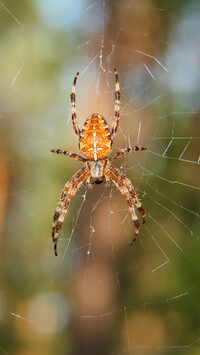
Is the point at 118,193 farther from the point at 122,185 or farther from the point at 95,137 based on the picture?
the point at 95,137

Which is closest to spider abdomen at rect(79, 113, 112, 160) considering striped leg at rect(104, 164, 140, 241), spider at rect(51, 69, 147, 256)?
spider at rect(51, 69, 147, 256)

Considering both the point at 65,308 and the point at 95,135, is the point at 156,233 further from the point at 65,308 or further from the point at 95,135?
the point at 65,308

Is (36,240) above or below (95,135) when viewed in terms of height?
below

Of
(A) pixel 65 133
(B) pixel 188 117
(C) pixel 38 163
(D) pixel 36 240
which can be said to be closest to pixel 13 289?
(D) pixel 36 240

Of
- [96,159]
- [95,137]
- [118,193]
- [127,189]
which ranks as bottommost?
[118,193]

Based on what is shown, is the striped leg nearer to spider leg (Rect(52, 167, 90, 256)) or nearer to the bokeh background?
spider leg (Rect(52, 167, 90, 256))

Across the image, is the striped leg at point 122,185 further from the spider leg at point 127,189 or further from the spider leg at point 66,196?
the spider leg at point 66,196

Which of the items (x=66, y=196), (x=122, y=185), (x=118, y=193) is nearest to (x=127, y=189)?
(x=122, y=185)
